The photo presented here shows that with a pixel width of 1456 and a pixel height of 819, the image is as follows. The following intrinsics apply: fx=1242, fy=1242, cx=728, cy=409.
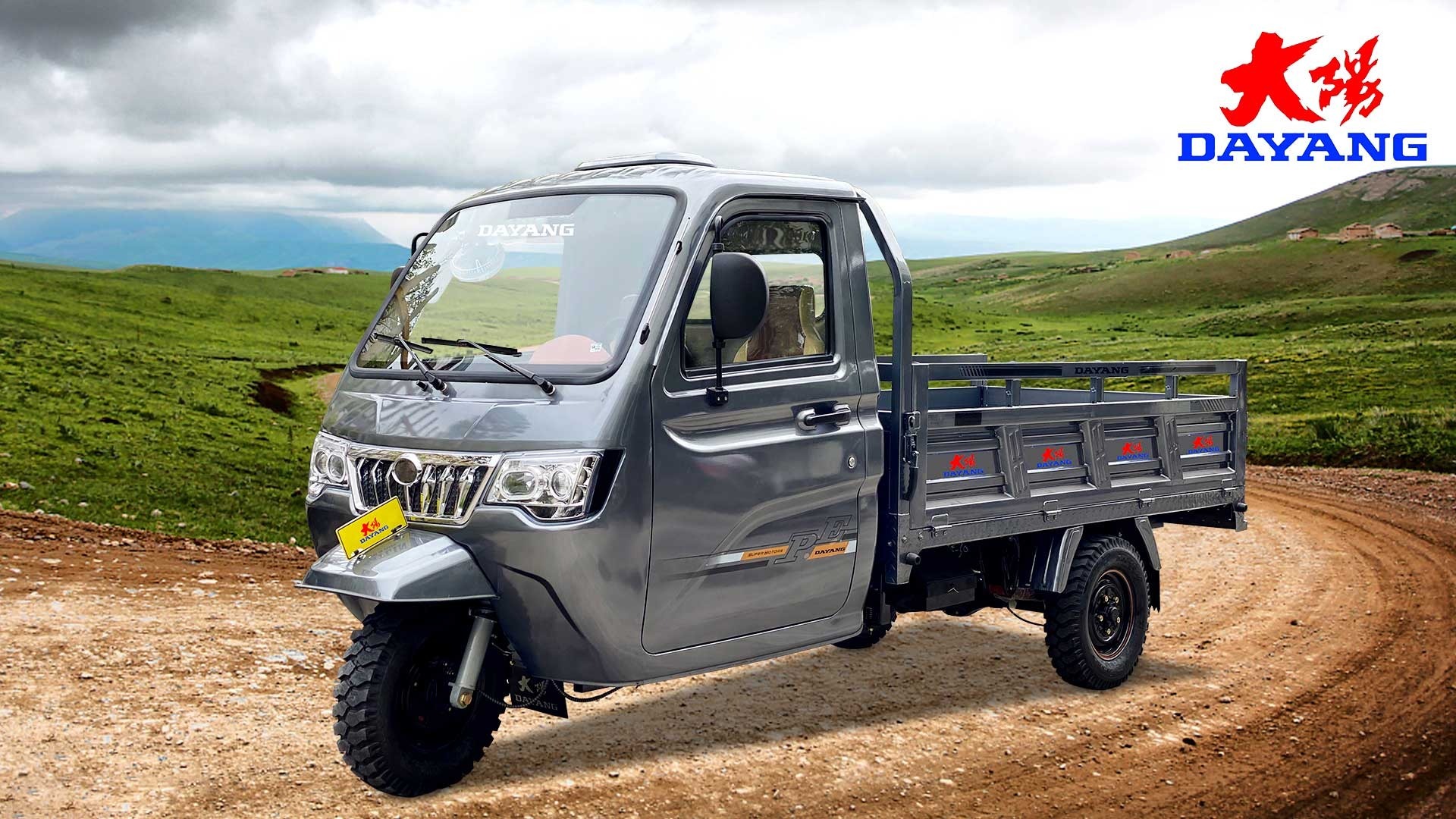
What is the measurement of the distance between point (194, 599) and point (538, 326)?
502 centimetres

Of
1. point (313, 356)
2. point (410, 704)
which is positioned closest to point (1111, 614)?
point (410, 704)

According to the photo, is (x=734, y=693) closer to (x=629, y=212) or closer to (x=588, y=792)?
(x=588, y=792)

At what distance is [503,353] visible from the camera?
19.8 ft

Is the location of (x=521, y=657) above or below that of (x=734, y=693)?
above

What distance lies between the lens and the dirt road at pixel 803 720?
19.2 ft

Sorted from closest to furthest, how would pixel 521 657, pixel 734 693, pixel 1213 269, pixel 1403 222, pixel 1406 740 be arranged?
pixel 521 657, pixel 1406 740, pixel 734 693, pixel 1213 269, pixel 1403 222

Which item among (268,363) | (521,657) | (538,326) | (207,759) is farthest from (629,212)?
(268,363)

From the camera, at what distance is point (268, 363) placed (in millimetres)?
50562

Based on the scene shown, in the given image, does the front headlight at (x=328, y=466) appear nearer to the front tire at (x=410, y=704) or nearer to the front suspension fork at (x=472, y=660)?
the front tire at (x=410, y=704)

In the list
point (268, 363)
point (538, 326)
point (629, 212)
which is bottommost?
point (268, 363)

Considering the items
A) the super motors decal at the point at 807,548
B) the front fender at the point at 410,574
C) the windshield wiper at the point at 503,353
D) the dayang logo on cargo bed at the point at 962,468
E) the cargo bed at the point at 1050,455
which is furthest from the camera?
the dayang logo on cargo bed at the point at 962,468

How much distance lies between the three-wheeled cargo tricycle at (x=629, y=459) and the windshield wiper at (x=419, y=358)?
0.02 meters

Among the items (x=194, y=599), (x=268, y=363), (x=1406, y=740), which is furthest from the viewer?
(x=268, y=363)

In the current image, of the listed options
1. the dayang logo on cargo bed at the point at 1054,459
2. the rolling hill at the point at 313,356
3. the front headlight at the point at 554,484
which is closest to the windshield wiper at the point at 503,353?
the front headlight at the point at 554,484
